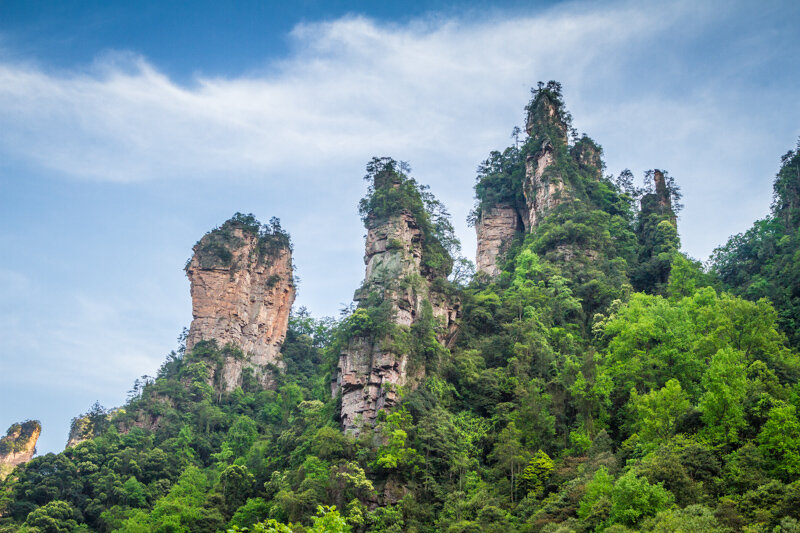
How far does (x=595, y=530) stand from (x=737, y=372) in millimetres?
9727

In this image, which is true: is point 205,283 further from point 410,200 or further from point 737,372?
point 737,372

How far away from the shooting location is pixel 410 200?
5478 centimetres

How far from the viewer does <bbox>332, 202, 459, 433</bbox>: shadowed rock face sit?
43.4m

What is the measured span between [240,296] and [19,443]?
1072 inches

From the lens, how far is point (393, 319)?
47062 mm

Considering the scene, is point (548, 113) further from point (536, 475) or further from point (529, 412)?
point (536, 475)

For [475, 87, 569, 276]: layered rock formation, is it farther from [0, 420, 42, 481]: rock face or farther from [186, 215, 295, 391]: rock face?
[0, 420, 42, 481]: rock face

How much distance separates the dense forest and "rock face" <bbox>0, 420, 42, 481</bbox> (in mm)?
15319

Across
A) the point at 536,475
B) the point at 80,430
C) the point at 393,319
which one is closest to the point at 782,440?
the point at 536,475

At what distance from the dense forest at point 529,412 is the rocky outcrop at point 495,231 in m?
1.92

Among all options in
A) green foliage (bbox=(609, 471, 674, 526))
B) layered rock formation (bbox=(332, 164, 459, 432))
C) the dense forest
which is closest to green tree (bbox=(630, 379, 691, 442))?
the dense forest

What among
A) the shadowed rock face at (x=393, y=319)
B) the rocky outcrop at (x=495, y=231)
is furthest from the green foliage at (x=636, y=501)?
the rocky outcrop at (x=495, y=231)

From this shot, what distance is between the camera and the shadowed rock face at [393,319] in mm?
43406

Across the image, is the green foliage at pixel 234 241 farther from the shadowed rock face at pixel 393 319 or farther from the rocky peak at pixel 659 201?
the rocky peak at pixel 659 201
